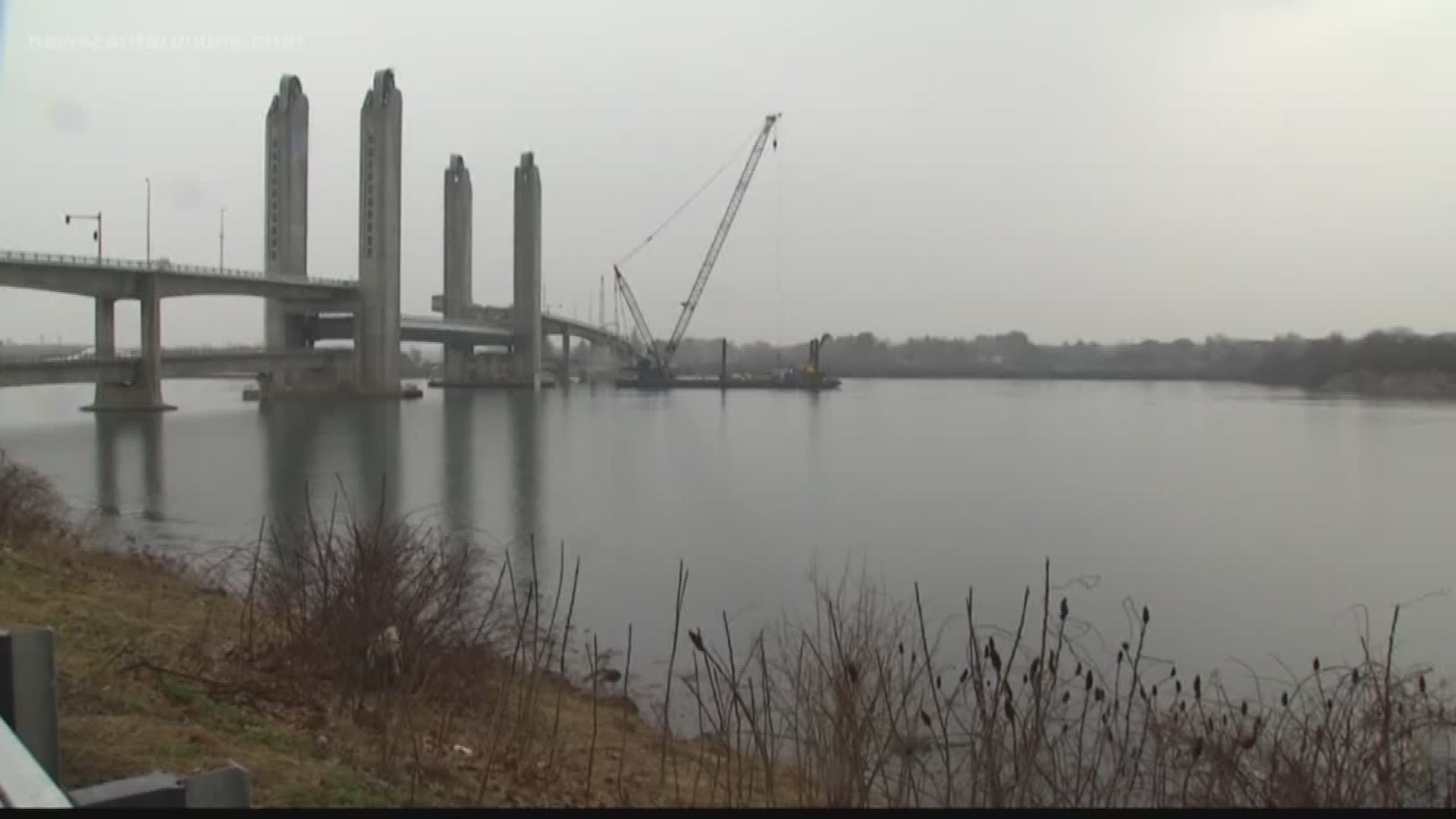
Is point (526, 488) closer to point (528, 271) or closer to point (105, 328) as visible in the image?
point (105, 328)

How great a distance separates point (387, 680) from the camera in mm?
4680

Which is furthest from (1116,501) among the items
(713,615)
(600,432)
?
(600,432)

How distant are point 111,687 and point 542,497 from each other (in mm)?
13716

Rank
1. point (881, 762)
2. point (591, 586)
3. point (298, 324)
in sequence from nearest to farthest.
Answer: point (881, 762)
point (591, 586)
point (298, 324)

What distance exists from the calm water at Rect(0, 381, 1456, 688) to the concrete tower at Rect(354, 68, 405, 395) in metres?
12.4

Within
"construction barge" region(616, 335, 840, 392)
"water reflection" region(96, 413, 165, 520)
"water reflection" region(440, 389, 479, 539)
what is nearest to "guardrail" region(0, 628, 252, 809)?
"water reflection" region(440, 389, 479, 539)

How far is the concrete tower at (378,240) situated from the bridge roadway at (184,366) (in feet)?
6.89

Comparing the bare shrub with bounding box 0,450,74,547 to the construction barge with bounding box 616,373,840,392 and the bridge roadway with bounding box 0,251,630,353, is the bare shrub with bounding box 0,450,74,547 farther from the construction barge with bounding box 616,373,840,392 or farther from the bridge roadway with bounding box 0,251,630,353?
the construction barge with bounding box 616,373,840,392

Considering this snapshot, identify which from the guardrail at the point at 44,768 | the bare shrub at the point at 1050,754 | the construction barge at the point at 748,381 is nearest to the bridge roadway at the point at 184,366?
the construction barge at the point at 748,381

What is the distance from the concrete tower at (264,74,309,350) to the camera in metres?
52.0

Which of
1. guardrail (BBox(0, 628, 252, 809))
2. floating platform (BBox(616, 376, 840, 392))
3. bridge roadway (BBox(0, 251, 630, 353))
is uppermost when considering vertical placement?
bridge roadway (BBox(0, 251, 630, 353))

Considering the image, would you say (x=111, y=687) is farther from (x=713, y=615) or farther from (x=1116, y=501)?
(x=1116, y=501)

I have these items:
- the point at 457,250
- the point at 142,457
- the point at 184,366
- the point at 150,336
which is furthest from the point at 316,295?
the point at 142,457

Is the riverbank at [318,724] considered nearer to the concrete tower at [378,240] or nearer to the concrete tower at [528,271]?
the concrete tower at [378,240]
